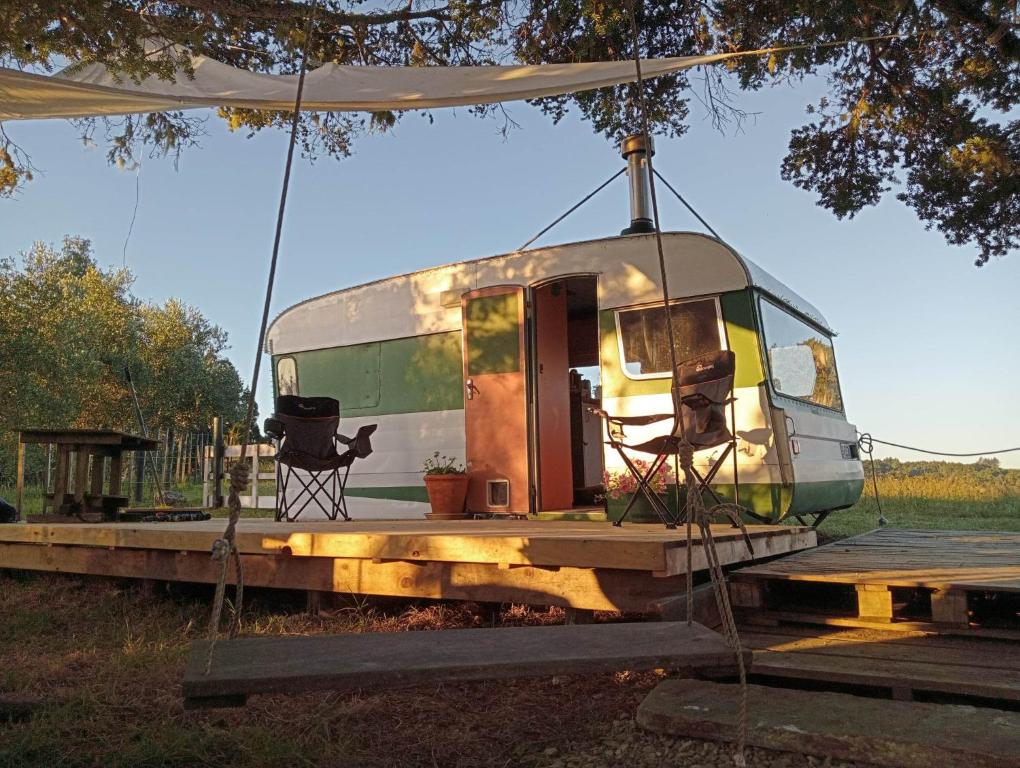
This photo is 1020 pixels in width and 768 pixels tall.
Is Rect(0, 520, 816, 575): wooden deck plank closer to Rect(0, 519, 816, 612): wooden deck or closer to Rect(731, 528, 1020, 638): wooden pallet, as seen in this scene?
Rect(0, 519, 816, 612): wooden deck

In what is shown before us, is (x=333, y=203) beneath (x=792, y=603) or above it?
above

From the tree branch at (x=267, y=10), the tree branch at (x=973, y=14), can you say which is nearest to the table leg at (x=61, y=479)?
the tree branch at (x=267, y=10)

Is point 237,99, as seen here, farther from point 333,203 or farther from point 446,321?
point 333,203

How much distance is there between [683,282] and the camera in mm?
4887

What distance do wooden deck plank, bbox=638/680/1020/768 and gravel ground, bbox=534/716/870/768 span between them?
3 cm

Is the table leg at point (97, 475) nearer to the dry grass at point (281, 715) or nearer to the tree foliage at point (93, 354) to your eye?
the dry grass at point (281, 715)

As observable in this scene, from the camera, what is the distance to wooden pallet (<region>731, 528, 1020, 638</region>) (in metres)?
2.61

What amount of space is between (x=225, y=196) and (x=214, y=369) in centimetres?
2165

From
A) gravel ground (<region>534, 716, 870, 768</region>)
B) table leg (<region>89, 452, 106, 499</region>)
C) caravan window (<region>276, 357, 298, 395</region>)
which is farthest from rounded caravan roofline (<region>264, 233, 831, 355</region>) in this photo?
gravel ground (<region>534, 716, 870, 768</region>)

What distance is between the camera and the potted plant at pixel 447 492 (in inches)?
217

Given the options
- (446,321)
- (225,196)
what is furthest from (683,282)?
(225,196)

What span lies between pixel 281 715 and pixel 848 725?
5.58ft

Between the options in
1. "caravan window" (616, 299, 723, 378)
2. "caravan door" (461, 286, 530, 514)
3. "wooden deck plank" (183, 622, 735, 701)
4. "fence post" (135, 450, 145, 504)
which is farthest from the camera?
"fence post" (135, 450, 145, 504)

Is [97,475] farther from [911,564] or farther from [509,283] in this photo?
[911,564]
